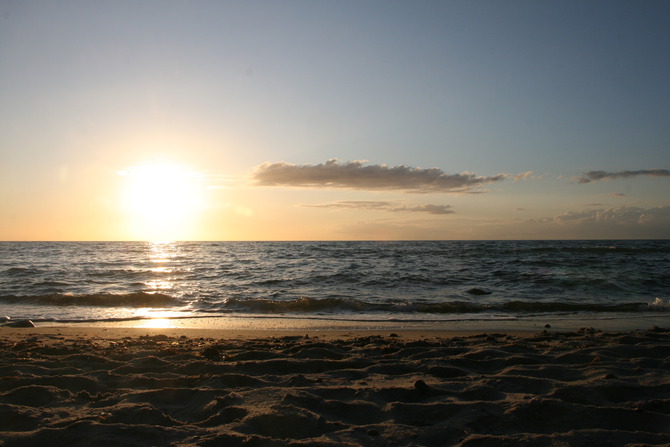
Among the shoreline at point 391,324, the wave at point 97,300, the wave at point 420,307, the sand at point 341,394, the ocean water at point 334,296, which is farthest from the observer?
the wave at point 97,300

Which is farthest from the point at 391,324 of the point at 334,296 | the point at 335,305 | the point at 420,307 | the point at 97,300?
the point at 97,300

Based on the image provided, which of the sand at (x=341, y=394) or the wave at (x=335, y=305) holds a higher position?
the sand at (x=341, y=394)

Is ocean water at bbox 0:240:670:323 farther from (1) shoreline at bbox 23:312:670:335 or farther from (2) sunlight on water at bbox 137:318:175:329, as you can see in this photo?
(2) sunlight on water at bbox 137:318:175:329

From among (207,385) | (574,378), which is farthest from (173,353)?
(574,378)

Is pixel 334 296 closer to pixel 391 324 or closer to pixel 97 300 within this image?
pixel 391 324

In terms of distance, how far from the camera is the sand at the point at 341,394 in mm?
3186

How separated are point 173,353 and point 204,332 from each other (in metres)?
2.68

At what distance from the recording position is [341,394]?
161 inches

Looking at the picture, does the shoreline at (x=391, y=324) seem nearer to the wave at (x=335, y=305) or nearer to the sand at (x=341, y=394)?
the wave at (x=335, y=305)

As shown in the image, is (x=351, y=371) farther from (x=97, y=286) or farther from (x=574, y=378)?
(x=97, y=286)

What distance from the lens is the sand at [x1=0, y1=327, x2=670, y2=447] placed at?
3.19m

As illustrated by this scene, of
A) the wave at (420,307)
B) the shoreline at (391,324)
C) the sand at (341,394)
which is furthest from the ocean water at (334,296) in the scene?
the sand at (341,394)

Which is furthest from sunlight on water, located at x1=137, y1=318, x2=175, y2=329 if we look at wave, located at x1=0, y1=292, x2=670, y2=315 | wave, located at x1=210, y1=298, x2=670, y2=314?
wave, located at x1=210, y1=298, x2=670, y2=314

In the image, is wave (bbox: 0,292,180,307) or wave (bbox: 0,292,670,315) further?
wave (bbox: 0,292,180,307)
